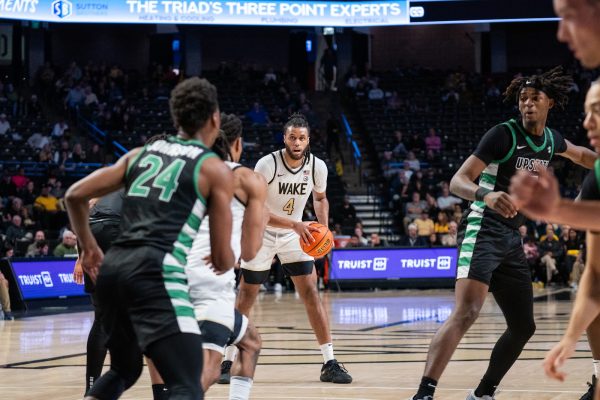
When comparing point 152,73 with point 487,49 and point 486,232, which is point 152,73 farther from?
point 486,232

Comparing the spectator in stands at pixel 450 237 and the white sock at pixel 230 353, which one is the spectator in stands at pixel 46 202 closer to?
the spectator in stands at pixel 450 237

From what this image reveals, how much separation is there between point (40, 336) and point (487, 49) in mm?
25713

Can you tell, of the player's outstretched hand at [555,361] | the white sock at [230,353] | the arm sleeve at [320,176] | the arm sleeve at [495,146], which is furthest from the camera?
the arm sleeve at [320,176]

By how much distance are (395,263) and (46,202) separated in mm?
7530

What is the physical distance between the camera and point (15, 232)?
20.4 meters

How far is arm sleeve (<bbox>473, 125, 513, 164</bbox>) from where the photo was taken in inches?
264

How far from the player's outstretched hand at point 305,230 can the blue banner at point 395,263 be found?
13.9 metres

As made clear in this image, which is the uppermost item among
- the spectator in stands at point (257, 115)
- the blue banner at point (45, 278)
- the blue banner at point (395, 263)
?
the spectator in stands at point (257, 115)

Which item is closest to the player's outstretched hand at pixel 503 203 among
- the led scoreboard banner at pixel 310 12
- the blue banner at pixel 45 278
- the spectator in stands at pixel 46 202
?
the blue banner at pixel 45 278

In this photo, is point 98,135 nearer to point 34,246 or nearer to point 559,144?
point 34,246

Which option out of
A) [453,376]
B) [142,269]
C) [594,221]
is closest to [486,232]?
[453,376]

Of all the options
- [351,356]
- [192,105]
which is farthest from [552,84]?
[351,356]

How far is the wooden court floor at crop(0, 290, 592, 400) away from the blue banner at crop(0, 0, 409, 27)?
14.6 meters

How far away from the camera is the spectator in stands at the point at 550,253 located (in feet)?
73.8
